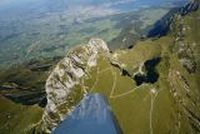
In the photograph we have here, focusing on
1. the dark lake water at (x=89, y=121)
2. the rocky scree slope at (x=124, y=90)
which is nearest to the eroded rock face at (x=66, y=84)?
the rocky scree slope at (x=124, y=90)

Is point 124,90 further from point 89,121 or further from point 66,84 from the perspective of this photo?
point 89,121

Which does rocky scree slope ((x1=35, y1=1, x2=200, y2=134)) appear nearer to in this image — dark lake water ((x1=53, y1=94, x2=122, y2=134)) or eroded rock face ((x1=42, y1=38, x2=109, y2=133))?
eroded rock face ((x1=42, y1=38, x2=109, y2=133))

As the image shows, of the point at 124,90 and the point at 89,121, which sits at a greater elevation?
the point at 89,121

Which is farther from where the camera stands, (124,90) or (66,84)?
(124,90)

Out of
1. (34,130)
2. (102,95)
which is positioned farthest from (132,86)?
(34,130)

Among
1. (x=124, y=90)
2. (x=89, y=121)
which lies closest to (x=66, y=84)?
(x=89, y=121)

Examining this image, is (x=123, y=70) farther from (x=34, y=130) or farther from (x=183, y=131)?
(x=34, y=130)
